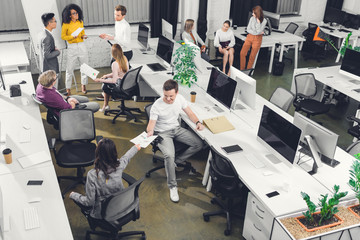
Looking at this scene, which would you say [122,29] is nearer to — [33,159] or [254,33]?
[254,33]

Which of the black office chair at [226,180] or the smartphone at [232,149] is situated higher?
the smartphone at [232,149]

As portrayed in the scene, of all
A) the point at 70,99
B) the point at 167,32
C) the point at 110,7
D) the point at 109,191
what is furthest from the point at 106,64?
the point at 109,191

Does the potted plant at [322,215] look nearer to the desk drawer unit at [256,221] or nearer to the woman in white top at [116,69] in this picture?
the desk drawer unit at [256,221]

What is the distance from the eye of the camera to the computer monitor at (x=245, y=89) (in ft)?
15.8

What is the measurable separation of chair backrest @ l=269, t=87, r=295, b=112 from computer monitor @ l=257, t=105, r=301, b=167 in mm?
1104

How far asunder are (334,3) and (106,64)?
257 inches

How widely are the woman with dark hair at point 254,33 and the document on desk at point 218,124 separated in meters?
3.81

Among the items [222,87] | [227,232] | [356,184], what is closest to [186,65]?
[222,87]

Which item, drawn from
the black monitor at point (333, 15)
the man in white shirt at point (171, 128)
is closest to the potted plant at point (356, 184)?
the man in white shirt at point (171, 128)

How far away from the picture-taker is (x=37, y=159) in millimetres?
4031

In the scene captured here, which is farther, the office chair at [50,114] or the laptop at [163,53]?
the laptop at [163,53]

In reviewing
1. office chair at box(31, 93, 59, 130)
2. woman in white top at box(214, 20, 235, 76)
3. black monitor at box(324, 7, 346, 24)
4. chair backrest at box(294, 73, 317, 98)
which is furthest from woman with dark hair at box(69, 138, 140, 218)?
black monitor at box(324, 7, 346, 24)

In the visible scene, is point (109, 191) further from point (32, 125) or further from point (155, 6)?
point (155, 6)

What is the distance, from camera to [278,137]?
4.05 metres
